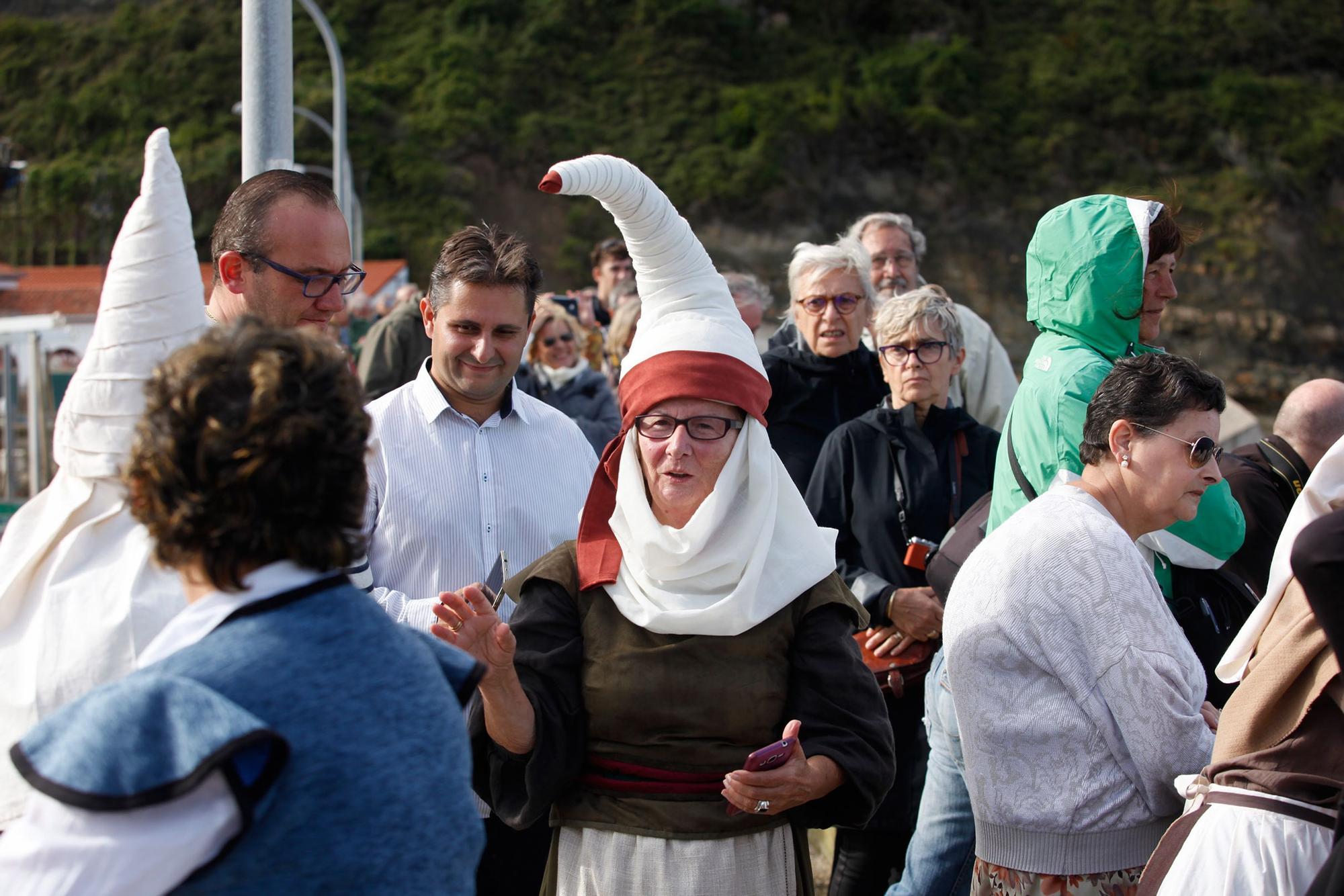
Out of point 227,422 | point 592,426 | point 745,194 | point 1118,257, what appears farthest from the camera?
point 745,194

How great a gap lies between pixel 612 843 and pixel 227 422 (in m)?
1.46

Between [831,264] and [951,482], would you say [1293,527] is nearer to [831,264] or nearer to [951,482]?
[951,482]

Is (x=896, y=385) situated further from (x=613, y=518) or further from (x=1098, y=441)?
(x=613, y=518)

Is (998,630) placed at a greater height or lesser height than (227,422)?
lesser

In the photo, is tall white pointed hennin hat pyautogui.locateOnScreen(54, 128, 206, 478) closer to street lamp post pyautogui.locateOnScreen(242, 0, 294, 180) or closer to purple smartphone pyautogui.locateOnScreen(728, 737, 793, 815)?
purple smartphone pyautogui.locateOnScreen(728, 737, 793, 815)

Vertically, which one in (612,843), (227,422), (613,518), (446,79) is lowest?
(612,843)

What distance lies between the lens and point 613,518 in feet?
9.28

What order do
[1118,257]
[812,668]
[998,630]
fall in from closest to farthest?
[812,668]
[998,630]
[1118,257]

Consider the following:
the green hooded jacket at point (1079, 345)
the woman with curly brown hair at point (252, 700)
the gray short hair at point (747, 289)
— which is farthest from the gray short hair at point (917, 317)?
the woman with curly brown hair at point (252, 700)

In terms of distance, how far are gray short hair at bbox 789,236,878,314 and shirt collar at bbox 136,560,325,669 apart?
354 cm

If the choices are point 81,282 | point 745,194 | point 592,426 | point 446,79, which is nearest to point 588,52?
point 446,79

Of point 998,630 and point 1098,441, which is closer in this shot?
point 998,630

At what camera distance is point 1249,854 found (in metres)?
2.46

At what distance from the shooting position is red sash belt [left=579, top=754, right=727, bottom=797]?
2.64 m
